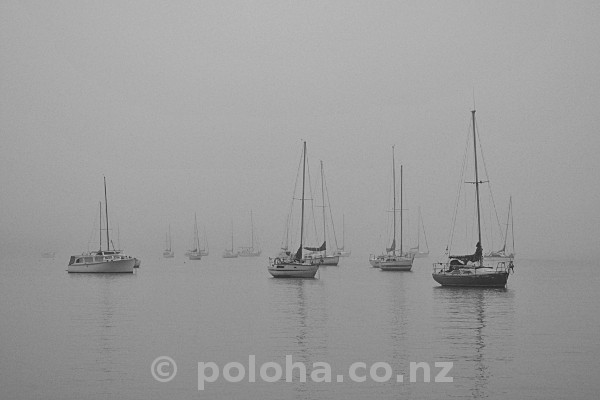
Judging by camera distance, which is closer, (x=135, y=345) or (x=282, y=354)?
(x=282, y=354)

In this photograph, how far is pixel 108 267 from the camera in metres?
112

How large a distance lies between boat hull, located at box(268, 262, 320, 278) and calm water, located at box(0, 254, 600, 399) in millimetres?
24877

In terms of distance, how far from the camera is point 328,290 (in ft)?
242

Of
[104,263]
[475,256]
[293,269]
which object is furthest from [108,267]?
[475,256]

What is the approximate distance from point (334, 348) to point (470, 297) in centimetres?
3132

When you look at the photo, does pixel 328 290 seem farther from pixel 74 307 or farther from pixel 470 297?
pixel 74 307

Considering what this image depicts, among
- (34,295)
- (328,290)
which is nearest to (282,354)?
(328,290)

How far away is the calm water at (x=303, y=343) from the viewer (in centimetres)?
2405

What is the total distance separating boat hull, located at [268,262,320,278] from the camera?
88.8 metres

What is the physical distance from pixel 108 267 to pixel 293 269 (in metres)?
37.8

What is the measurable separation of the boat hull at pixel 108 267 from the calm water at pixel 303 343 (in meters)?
48.9

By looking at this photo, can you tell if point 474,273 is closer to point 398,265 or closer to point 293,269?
point 293,269

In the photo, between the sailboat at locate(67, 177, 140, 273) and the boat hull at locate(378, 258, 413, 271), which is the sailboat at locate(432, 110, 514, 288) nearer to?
the boat hull at locate(378, 258, 413, 271)

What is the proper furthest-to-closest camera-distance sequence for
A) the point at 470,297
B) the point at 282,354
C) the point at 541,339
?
the point at 470,297, the point at 541,339, the point at 282,354
